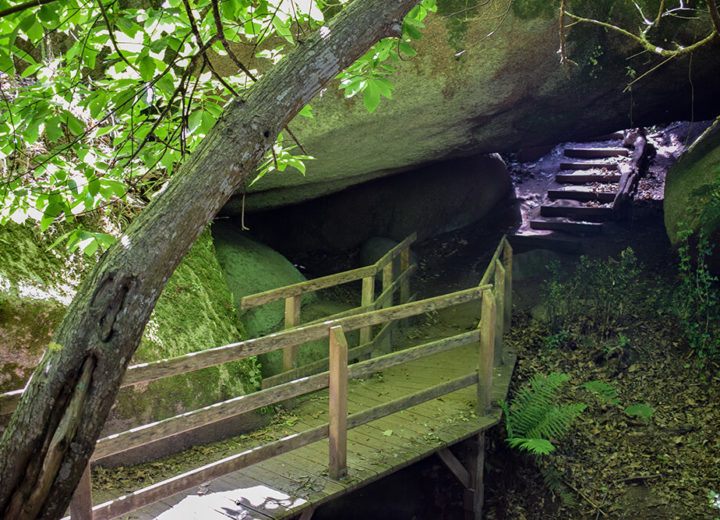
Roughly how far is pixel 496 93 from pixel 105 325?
5982 mm

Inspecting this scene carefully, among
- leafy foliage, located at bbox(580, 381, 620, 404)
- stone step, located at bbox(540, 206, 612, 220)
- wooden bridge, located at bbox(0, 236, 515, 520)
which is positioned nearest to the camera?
→ wooden bridge, located at bbox(0, 236, 515, 520)

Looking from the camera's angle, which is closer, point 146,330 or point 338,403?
point 338,403

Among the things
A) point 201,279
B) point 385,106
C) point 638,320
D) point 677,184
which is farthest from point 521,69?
point 201,279

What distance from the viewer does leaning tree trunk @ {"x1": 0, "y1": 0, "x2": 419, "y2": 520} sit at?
2064 mm

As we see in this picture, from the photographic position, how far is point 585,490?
17.7ft

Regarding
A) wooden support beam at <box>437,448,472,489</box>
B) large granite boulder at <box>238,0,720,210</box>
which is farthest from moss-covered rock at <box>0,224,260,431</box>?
large granite boulder at <box>238,0,720,210</box>

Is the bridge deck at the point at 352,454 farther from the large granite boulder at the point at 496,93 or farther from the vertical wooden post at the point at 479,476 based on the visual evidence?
the large granite boulder at the point at 496,93

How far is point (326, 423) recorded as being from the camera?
424 cm

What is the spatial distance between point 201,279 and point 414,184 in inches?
237

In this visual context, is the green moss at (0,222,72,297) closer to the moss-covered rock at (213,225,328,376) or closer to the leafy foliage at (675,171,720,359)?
the moss-covered rock at (213,225,328,376)

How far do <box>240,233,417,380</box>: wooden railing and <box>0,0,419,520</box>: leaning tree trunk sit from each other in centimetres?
260

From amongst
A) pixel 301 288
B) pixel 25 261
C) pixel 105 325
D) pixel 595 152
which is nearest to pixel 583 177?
pixel 595 152

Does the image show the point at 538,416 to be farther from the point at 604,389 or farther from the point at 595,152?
the point at 595,152

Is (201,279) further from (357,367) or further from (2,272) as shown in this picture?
(357,367)
